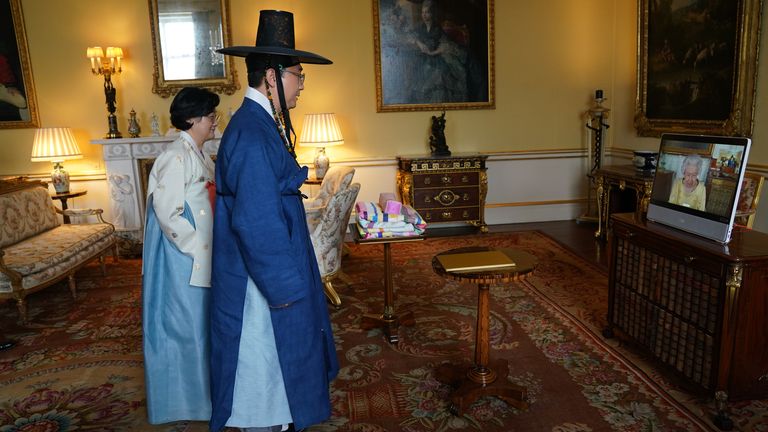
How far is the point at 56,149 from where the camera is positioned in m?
6.02

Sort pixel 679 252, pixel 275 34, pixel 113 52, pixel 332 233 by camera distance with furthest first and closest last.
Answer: pixel 113 52
pixel 332 233
pixel 679 252
pixel 275 34

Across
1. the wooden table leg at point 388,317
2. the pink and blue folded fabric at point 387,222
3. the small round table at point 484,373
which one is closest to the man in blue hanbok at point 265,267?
the small round table at point 484,373

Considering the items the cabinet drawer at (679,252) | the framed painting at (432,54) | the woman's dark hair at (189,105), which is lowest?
the cabinet drawer at (679,252)

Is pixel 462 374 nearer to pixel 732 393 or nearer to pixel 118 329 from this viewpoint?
pixel 732 393

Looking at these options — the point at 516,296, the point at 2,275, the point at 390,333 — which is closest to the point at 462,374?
the point at 390,333

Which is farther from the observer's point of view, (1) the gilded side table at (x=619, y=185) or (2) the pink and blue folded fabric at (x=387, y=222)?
(1) the gilded side table at (x=619, y=185)

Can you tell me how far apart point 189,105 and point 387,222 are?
1.33 m

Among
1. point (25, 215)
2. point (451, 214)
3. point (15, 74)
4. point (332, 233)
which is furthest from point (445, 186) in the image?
point (15, 74)

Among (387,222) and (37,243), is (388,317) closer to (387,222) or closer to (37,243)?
(387,222)

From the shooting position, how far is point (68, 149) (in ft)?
20.0

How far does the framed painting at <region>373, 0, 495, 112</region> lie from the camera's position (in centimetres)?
668

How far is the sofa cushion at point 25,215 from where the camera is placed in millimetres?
4818

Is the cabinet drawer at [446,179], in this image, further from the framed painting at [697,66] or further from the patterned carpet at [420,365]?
the framed painting at [697,66]

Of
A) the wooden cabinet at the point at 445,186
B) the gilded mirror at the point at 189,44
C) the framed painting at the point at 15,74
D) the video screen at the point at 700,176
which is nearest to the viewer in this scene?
the video screen at the point at 700,176
